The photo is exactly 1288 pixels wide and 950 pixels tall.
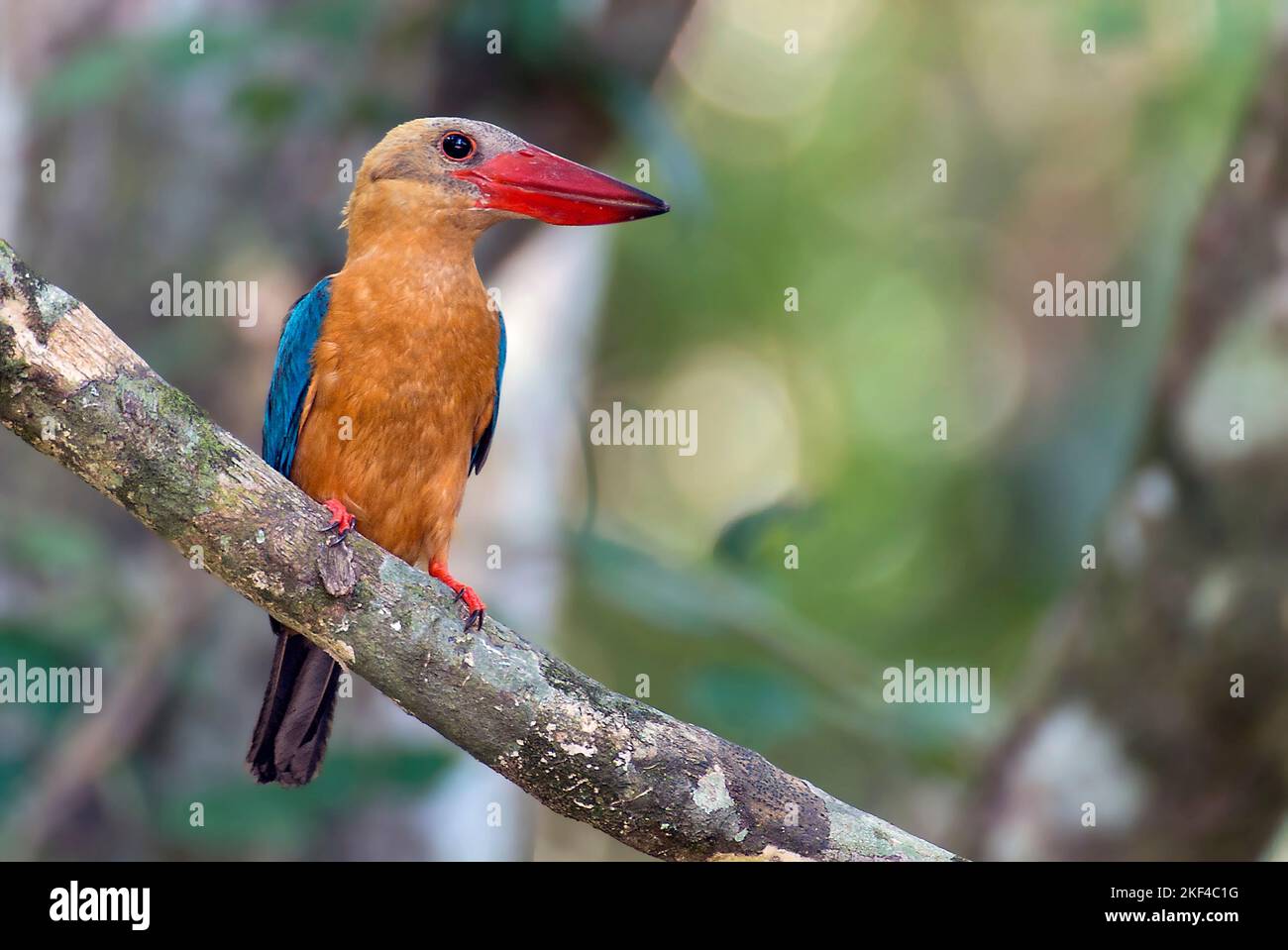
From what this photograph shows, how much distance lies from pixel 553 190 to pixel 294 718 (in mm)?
1586

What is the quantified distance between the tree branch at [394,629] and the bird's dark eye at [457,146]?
1.61 metres

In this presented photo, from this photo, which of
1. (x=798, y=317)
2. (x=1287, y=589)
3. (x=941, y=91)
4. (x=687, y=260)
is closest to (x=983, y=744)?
(x=1287, y=589)

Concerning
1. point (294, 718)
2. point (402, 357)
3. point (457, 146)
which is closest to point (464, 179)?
point (457, 146)

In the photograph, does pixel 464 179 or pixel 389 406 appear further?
pixel 464 179

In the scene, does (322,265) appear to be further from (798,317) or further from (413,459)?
(798,317)

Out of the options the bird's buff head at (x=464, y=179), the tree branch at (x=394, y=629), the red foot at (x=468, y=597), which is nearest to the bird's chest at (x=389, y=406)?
the red foot at (x=468, y=597)

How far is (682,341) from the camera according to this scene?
35.7ft

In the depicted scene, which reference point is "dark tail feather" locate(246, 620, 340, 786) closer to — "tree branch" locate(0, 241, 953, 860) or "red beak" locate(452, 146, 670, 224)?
"tree branch" locate(0, 241, 953, 860)

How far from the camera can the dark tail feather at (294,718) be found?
3543mm

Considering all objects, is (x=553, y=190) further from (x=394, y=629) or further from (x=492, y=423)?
(x=394, y=629)

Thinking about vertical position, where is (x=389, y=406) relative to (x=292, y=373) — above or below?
below

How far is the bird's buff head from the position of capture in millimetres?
3842

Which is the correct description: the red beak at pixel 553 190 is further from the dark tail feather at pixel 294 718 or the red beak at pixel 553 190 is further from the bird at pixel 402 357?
the dark tail feather at pixel 294 718
